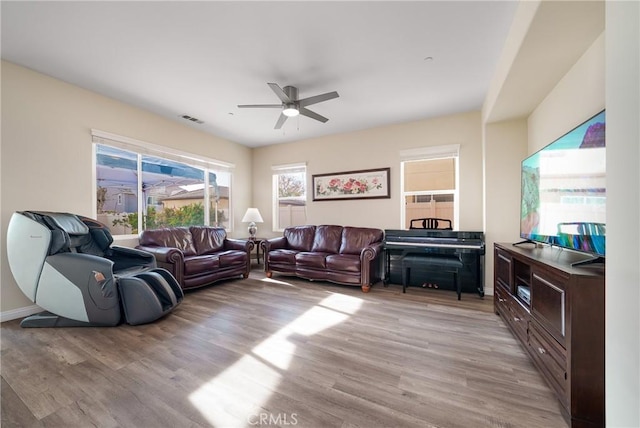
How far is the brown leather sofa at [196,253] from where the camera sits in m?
3.32

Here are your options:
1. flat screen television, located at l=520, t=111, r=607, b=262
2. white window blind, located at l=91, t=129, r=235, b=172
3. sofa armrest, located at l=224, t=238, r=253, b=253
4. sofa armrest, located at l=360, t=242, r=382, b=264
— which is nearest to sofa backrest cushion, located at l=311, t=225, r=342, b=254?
sofa armrest, located at l=360, t=242, r=382, b=264

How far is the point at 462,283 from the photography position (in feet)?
11.8

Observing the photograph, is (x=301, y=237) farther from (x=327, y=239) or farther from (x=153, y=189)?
(x=153, y=189)

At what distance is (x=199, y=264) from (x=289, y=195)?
2.47 meters

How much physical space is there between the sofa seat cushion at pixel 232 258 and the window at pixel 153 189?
114 centimetres

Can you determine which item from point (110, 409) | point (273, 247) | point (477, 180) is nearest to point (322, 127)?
point (273, 247)

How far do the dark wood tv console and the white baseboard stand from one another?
15.2ft

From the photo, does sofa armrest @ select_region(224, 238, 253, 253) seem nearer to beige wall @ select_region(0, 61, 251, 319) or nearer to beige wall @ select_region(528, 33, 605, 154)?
beige wall @ select_region(0, 61, 251, 319)

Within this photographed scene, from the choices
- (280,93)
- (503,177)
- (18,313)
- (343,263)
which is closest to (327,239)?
(343,263)

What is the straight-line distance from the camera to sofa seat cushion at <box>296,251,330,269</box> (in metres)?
3.94

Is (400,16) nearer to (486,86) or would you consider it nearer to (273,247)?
(486,86)

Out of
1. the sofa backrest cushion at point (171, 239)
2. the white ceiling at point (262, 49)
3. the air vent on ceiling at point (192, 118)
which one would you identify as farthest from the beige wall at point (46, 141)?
the sofa backrest cushion at point (171, 239)

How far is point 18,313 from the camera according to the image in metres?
2.63

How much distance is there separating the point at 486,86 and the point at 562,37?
1355 mm
